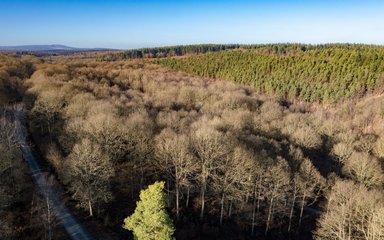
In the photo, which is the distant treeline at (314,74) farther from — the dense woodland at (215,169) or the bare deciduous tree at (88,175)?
the bare deciduous tree at (88,175)

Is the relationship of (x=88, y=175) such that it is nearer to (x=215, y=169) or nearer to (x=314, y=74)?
(x=215, y=169)

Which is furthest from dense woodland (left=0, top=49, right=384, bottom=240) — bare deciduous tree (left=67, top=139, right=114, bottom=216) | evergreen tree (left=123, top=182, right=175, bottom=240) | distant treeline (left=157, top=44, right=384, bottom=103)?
distant treeline (left=157, top=44, right=384, bottom=103)

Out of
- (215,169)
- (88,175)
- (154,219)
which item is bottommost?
(215,169)

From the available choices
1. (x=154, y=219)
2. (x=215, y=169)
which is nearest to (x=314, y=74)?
(x=215, y=169)

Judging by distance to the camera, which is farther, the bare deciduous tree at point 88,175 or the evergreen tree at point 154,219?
the bare deciduous tree at point 88,175

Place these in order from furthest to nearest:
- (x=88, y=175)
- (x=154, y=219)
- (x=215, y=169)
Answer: (x=215, y=169), (x=88, y=175), (x=154, y=219)

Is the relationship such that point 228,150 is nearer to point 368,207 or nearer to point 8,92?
point 368,207

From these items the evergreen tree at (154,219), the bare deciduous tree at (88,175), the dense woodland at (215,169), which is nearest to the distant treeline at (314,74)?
the dense woodland at (215,169)

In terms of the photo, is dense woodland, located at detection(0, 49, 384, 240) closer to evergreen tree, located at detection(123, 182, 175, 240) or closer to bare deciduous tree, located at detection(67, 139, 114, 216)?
bare deciduous tree, located at detection(67, 139, 114, 216)

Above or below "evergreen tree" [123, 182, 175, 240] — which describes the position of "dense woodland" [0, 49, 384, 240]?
below

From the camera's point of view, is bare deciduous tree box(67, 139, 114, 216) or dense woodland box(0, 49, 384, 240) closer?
bare deciduous tree box(67, 139, 114, 216)

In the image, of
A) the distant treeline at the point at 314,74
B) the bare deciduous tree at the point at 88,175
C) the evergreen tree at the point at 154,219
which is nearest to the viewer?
the evergreen tree at the point at 154,219

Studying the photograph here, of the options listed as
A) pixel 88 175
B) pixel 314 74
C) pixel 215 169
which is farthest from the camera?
pixel 314 74
